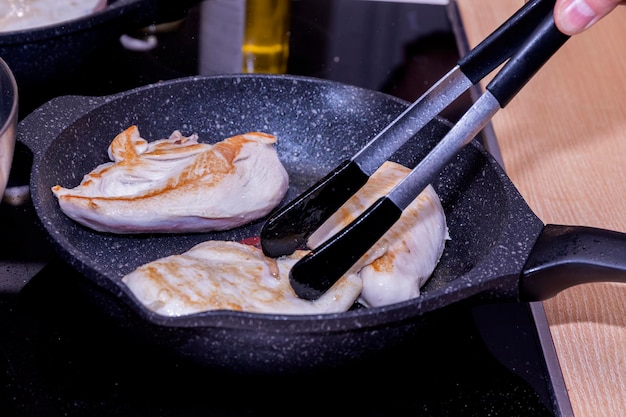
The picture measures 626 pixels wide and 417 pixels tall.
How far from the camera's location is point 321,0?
176cm

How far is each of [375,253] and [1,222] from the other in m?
0.52

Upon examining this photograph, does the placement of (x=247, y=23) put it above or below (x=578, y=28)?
below

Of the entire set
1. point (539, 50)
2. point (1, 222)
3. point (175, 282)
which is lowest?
point (1, 222)

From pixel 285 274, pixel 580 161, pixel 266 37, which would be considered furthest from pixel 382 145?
pixel 266 37

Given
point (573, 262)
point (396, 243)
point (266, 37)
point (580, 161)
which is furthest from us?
point (266, 37)

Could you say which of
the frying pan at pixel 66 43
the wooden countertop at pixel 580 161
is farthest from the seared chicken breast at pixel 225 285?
the frying pan at pixel 66 43

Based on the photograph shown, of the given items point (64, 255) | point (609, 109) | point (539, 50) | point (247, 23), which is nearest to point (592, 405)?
point (539, 50)

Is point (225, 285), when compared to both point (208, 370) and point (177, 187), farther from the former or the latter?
point (177, 187)

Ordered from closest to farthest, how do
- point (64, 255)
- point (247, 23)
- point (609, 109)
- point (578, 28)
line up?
point (64, 255) → point (578, 28) → point (609, 109) → point (247, 23)

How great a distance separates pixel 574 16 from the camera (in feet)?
3.01

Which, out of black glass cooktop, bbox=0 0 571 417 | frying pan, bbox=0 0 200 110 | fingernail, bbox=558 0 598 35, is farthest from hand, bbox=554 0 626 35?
frying pan, bbox=0 0 200 110

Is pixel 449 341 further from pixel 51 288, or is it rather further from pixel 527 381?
pixel 51 288

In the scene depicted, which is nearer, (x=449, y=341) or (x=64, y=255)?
(x=64, y=255)

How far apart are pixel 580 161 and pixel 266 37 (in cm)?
63
